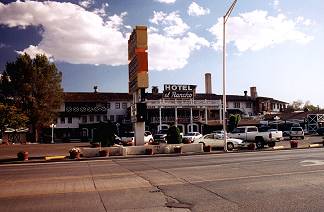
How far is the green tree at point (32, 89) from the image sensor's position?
60.6 m

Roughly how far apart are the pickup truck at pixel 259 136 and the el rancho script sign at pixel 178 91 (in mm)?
33794

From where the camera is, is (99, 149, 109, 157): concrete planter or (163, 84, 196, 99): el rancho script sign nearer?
(99, 149, 109, 157): concrete planter

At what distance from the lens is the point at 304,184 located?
12.1 m

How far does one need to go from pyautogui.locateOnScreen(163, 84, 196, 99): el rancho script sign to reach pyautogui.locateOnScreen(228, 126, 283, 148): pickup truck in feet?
111

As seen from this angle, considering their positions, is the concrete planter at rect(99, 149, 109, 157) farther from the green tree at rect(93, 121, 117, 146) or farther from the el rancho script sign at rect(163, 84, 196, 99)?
the el rancho script sign at rect(163, 84, 196, 99)

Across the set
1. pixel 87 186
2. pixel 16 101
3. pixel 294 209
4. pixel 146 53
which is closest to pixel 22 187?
pixel 87 186

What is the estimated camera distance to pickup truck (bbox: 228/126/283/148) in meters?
34.6

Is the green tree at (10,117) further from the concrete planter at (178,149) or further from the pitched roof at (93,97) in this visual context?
the concrete planter at (178,149)

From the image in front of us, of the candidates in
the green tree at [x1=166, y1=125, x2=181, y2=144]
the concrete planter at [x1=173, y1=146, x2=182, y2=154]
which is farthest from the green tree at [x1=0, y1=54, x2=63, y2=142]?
the concrete planter at [x1=173, y1=146, x2=182, y2=154]

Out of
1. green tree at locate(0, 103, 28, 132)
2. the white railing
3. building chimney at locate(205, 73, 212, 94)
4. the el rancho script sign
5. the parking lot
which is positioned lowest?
the parking lot

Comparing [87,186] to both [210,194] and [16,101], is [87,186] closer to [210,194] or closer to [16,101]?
[210,194]

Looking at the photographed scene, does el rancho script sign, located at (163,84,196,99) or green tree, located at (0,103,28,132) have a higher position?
el rancho script sign, located at (163,84,196,99)

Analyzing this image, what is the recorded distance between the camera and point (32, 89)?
202 feet

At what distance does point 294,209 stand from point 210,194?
262 centimetres
